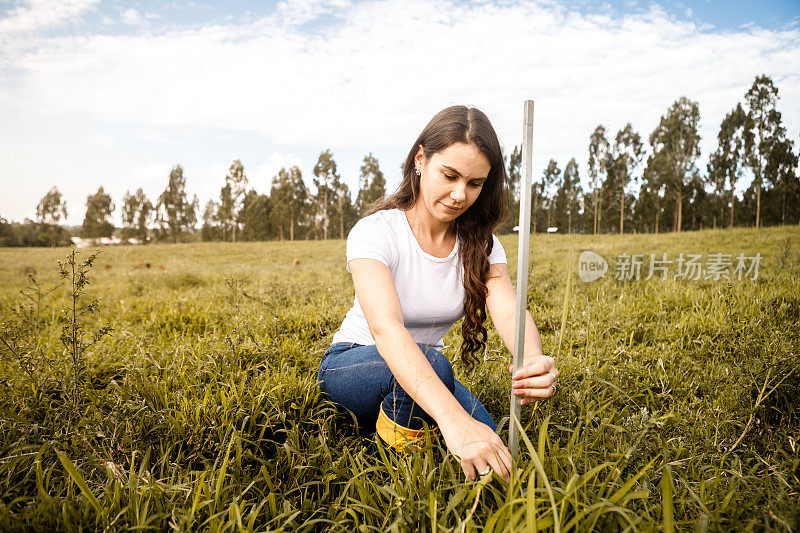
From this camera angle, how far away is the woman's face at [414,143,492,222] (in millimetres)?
1896

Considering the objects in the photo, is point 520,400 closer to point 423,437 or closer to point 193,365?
point 423,437

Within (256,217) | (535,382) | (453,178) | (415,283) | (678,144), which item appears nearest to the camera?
(535,382)

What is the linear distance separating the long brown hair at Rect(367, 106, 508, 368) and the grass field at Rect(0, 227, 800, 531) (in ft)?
1.72

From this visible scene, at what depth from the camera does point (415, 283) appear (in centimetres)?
211

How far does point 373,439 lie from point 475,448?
762 millimetres

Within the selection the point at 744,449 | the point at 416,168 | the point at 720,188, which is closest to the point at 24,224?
the point at 416,168

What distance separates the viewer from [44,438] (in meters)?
1.87

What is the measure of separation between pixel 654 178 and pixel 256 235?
33.0 m

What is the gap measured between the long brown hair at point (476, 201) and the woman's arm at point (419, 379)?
0.57 meters

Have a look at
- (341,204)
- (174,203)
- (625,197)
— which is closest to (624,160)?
(625,197)

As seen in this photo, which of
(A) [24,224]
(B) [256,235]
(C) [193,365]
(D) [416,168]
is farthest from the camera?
(B) [256,235]

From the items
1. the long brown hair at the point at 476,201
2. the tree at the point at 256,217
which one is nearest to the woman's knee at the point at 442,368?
the long brown hair at the point at 476,201

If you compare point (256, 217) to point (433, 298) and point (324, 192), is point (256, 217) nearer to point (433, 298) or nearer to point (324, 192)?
point (324, 192)

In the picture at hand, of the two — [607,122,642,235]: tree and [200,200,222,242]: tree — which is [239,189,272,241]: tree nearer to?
[200,200,222,242]: tree
